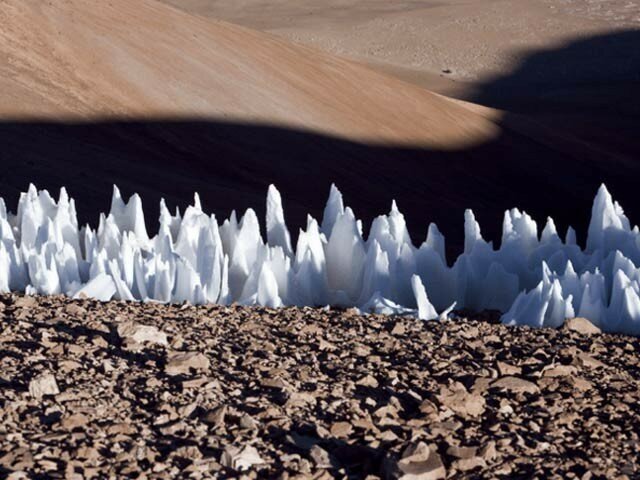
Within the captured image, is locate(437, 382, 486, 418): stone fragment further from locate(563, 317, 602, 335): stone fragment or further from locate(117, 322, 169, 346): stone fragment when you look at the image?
locate(563, 317, 602, 335): stone fragment

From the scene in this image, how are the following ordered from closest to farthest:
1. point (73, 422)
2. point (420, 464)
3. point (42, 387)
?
point (420, 464) → point (73, 422) → point (42, 387)

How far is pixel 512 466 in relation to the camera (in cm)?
320

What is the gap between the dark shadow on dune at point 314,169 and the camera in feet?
39.5

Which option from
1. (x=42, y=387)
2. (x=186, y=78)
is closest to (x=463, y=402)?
(x=42, y=387)

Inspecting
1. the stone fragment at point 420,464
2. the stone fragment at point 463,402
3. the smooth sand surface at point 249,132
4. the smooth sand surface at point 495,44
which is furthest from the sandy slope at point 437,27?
the stone fragment at point 420,464

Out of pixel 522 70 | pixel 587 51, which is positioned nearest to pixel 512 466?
pixel 522 70

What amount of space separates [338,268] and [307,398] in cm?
221

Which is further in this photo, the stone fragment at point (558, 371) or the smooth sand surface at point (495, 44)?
the smooth sand surface at point (495, 44)

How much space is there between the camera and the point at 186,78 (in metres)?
18.6

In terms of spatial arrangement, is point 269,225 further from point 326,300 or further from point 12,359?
point 12,359

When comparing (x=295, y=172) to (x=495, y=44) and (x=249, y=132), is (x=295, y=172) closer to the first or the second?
(x=249, y=132)

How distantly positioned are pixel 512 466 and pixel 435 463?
227mm

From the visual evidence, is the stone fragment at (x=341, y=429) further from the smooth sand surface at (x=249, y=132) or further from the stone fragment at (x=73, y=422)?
the smooth sand surface at (x=249, y=132)

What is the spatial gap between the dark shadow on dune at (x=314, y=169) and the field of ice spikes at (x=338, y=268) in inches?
151
